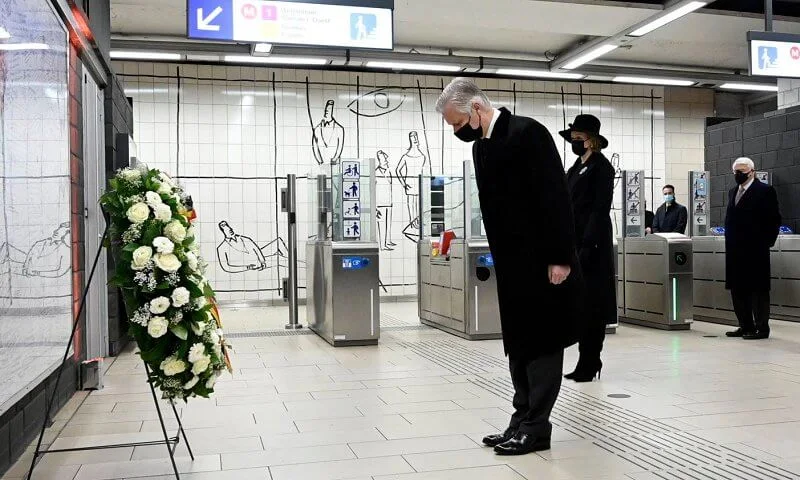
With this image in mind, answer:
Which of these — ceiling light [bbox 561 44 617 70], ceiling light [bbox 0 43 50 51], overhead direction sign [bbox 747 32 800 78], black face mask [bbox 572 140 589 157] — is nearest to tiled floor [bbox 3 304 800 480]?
black face mask [bbox 572 140 589 157]

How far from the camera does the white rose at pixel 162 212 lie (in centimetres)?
294

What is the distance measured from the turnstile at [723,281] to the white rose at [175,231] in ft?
22.9

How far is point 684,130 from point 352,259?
8160 mm

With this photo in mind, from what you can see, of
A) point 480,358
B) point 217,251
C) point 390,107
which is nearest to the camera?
point 480,358

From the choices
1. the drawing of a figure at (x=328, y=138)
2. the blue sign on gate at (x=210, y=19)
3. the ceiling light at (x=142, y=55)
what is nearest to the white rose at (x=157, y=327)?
the blue sign on gate at (x=210, y=19)

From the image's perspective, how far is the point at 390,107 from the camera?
11.6 meters

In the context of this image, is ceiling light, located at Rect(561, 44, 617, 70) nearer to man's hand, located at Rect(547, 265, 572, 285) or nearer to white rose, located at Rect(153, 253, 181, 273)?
man's hand, located at Rect(547, 265, 572, 285)

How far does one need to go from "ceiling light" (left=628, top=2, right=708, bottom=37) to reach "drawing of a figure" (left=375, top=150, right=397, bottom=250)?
13.3ft

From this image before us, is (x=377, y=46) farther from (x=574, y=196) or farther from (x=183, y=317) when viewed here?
(x=183, y=317)

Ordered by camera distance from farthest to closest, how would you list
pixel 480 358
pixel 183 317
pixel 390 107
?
pixel 390 107, pixel 480 358, pixel 183 317

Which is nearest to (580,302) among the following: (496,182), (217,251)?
(496,182)

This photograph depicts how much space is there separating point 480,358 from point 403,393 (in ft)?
5.03

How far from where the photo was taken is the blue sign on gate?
19.2ft

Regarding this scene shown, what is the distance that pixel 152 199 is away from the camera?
9.69ft
